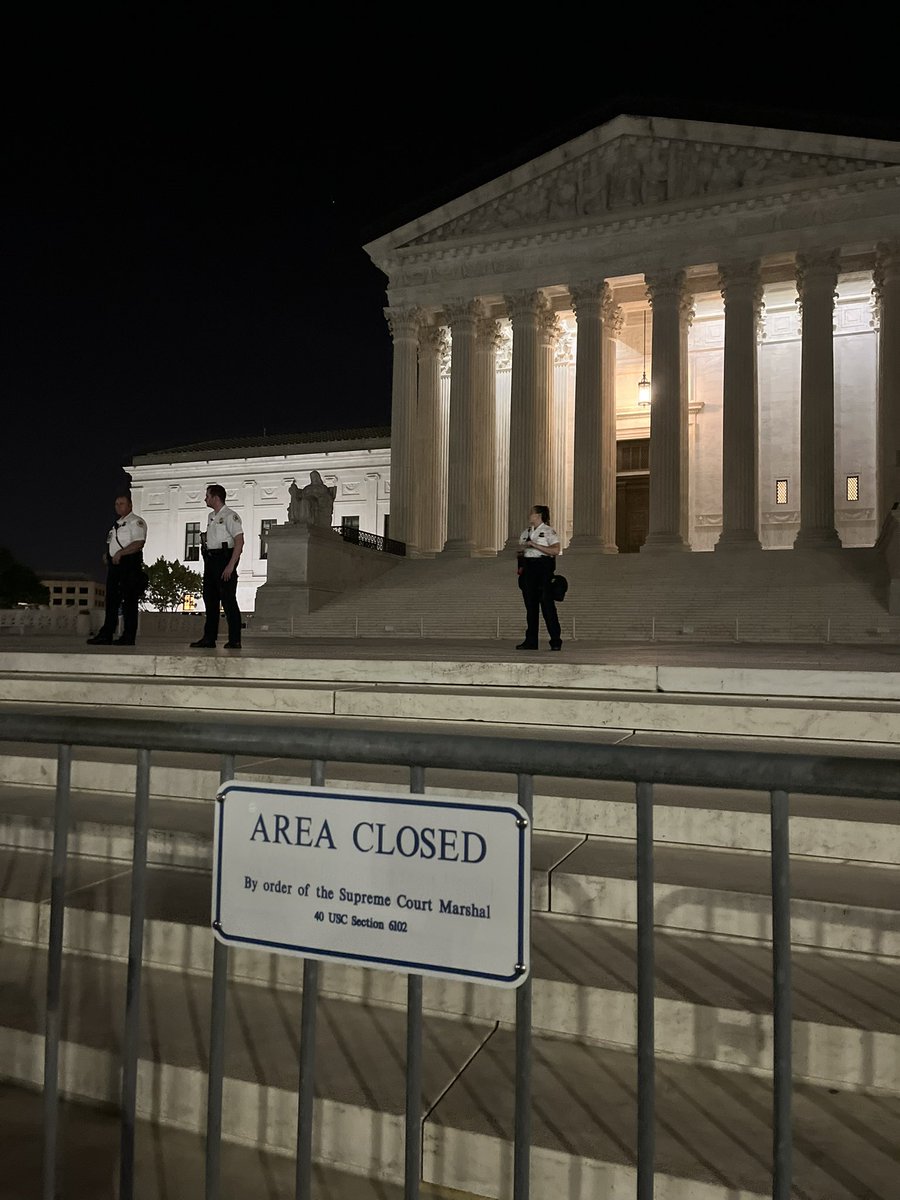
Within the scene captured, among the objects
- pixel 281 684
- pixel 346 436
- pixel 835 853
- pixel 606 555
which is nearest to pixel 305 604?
pixel 606 555

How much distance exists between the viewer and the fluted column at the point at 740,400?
30.6 m

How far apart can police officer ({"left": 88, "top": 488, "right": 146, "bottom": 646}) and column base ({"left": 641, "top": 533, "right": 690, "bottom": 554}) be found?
21.9 m

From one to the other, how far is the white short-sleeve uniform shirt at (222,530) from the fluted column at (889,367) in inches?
932

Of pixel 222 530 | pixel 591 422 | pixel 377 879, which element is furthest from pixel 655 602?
pixel 377 879

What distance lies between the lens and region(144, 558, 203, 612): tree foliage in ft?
186

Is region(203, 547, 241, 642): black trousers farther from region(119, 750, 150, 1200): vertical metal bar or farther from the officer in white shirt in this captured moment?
region(119, 750, 150, 1200): vertical metal bar

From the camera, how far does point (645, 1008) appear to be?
1.97m

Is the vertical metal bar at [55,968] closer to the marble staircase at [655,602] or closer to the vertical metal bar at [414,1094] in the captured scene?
the vertical metal bar at [414,1094]

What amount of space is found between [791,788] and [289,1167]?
2099 millimetres

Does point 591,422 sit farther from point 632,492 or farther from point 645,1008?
point 645,1008

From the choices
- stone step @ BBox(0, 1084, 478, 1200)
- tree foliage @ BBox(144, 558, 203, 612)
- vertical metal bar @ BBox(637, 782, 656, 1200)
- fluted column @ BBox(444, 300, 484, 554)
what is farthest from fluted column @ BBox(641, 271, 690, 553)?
tree foliage @ BBox(144, 558, 203, 612)

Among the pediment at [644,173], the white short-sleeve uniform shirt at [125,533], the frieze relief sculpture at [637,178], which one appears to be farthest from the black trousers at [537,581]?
the frieze relief sculpture at [637,178]

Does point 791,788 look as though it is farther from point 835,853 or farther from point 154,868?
point 154,868

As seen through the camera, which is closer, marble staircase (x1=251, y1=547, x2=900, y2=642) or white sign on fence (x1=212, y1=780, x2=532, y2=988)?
white sign on fence (x1=212, y1=780, x2=532, y2=988)
